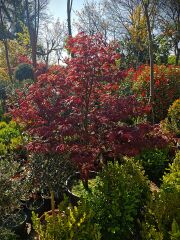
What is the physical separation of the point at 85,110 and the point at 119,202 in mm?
1648

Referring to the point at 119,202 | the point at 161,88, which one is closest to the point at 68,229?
the point at 119,202

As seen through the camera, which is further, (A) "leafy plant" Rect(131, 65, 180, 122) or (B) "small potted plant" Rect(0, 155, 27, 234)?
(A) "leafy plant" Rect(131, 65, 180, 122)

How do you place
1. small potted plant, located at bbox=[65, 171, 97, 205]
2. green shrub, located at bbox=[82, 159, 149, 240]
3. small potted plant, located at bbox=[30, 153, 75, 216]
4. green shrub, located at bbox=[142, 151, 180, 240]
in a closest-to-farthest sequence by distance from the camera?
green shrub, located at bbox=[142, 151, 180, 240] < green shrub, located at bbox=[82, 159, 149, 240] < small potted plant, located at bbox=[65, 171, 97, 205] < small potted plant, located at bbox=[30, 153, 75, 216]

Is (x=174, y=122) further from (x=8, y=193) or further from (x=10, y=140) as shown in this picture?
(x=8, y=193)

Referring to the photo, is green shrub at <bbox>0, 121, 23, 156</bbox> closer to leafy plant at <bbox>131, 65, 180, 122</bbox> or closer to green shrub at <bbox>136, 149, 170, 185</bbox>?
→ green shrub at <bbox>136, 149, 170, 185</bbox>

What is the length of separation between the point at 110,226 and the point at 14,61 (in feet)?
66.4

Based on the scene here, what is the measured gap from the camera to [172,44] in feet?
74.4

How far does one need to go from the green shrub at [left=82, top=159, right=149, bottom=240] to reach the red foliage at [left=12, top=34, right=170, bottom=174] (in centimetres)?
40

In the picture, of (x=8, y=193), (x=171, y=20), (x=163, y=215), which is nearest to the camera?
(x=163, y=215)

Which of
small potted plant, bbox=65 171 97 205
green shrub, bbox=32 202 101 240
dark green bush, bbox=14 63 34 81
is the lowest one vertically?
small potted plant, bbox=65 171 97 205

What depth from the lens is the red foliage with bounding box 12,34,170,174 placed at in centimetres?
488

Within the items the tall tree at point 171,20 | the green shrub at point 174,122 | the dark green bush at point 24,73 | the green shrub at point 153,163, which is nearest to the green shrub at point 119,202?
the green shrub at point 153,163

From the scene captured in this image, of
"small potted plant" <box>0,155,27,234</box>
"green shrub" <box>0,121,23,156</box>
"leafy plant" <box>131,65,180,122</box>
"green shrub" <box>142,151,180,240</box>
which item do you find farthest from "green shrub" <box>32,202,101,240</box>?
"leafy plant" <box>131,65,180,122</box>

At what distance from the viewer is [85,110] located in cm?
528
